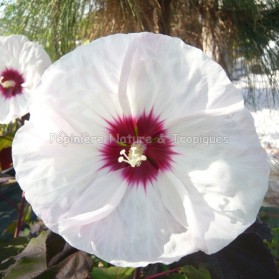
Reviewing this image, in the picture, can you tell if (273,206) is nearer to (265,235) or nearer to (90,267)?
(265,235)

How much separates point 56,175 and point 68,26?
57.1 inches

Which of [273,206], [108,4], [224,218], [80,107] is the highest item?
[108,4]

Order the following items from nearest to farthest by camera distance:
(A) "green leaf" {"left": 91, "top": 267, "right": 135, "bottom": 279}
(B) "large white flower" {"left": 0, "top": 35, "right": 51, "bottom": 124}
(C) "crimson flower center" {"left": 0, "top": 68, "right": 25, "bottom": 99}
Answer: (A) "green leaf" {"left": 91, "top": 267, "right": 135, "bottom": 279}
(B) "large white flower" {"left": 0, "top": 35, "right": 51, "bottom": 124}
(C) "crimson flower center" {"left": 0, "top": 68, "right": 25, "bottom": 99}

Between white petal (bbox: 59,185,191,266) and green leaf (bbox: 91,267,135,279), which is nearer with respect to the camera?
white petal (bbox: 59,185,191,266)

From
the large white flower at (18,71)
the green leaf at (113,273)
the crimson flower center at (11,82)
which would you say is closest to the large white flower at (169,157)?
the green leaf at (113,273)

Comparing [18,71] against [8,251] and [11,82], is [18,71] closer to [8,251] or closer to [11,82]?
[11,82]

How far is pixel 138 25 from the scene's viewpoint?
5.76 feet

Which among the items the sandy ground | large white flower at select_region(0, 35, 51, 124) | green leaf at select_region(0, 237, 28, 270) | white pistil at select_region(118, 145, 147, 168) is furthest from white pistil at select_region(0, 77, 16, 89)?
the sandy ground

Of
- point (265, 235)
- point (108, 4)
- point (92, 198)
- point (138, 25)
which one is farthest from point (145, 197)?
point (108, 4)

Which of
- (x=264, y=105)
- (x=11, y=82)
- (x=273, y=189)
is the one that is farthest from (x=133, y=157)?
(x=264, y=105)

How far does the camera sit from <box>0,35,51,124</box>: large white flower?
0.97 m

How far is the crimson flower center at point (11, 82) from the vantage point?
1095mm

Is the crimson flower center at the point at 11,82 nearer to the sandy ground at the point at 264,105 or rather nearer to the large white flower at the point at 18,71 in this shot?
the large white flower at the point at 18,71

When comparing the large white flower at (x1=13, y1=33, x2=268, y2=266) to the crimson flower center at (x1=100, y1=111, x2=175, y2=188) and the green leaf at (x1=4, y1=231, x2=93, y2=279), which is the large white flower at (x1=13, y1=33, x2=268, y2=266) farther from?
the green leaf at (x1=4, y1=231, x2=93, y2=279)
